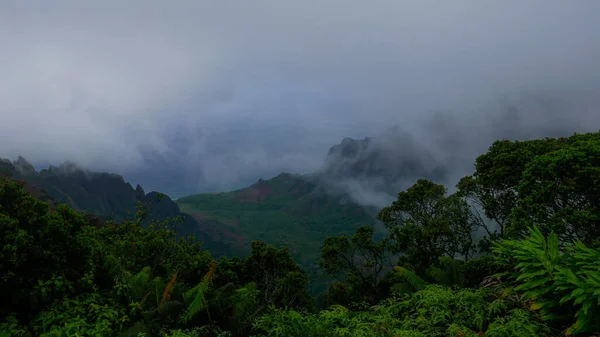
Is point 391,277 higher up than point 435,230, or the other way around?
point 435,230

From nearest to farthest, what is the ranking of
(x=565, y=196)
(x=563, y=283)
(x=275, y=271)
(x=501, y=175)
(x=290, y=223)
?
(x=563, y=283), (x=565, y=196), (x=501, y=175), (x=275, y=271), (x=290, y=223)

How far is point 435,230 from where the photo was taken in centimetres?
1827

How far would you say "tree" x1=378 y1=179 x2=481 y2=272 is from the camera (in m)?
18.7

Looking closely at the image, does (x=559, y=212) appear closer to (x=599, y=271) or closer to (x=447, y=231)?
(x=447, y=231)

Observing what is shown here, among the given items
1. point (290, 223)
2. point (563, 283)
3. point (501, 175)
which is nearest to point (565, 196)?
point (501, 175)

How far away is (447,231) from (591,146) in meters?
7.62

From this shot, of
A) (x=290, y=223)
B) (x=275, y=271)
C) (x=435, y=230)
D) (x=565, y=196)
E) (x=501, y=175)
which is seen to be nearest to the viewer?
(x=565, y=196)

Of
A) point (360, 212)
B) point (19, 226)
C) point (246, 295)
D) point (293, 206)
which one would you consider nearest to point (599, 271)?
point (246, 295)

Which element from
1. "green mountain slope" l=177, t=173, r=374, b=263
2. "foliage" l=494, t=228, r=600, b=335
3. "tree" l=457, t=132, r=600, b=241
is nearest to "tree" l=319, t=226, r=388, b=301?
"tree" l=457, t=132, r=600, b=241

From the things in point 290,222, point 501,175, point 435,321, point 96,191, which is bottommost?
point 435,321

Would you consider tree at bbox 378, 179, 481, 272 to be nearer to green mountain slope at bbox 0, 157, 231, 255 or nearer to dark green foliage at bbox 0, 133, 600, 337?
dark green foliage at bbox 0, 133, 600, 337

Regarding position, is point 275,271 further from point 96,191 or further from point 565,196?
point 96,191

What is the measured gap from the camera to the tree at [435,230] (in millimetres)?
18688

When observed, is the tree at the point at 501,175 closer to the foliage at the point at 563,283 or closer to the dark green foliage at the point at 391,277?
the dark green foliage at the point at 391,277
